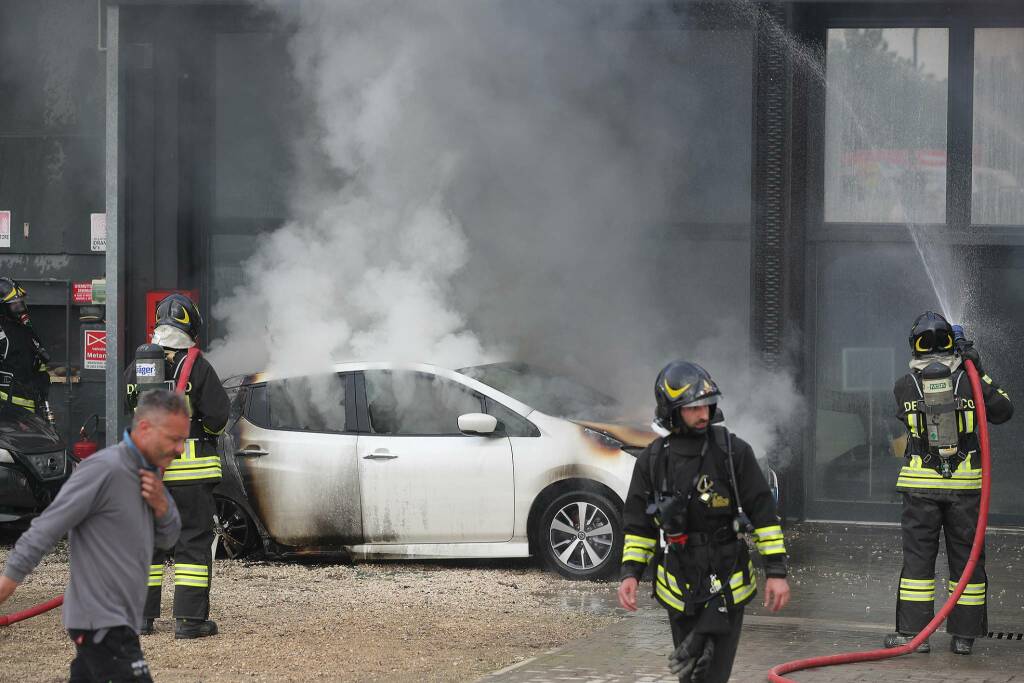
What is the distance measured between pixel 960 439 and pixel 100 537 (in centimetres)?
478

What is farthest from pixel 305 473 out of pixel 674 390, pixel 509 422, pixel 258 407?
pixel 674 390

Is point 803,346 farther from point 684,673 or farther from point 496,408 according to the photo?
point 684,673

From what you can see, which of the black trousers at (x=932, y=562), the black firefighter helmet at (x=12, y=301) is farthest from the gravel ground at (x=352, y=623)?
the black firefighter helmet at (x=12, y=301)

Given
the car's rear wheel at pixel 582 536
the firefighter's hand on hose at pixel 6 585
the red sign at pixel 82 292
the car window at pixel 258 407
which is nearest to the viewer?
the firefighter's hand on hose at pixel 6 585

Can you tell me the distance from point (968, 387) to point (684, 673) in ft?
10.4

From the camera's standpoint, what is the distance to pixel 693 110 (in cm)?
1250

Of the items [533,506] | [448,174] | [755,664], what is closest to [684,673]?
[755,664]

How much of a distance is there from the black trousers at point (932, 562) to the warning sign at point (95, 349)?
7942 mm

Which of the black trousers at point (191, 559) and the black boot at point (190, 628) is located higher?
the black trousers at point (191, 559)

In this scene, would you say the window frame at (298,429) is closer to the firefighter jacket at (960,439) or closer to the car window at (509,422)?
the car window at (509,422)

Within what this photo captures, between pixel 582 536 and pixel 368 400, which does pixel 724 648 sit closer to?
pixel 582 536

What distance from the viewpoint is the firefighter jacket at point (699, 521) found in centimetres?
532

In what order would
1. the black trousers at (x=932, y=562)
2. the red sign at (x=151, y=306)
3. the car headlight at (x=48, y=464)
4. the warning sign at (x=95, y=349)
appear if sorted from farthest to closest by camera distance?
the warning sign at (x=95, y=349)
the red sign at (x=151, y=306)
the car headlight at (x=48, y=464)
the black trousers at (x=932, y=562)

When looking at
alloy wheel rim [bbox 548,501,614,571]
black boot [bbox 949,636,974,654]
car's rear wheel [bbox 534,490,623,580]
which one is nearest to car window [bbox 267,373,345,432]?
car's rear wheel [bbox 534,490,623,580]
